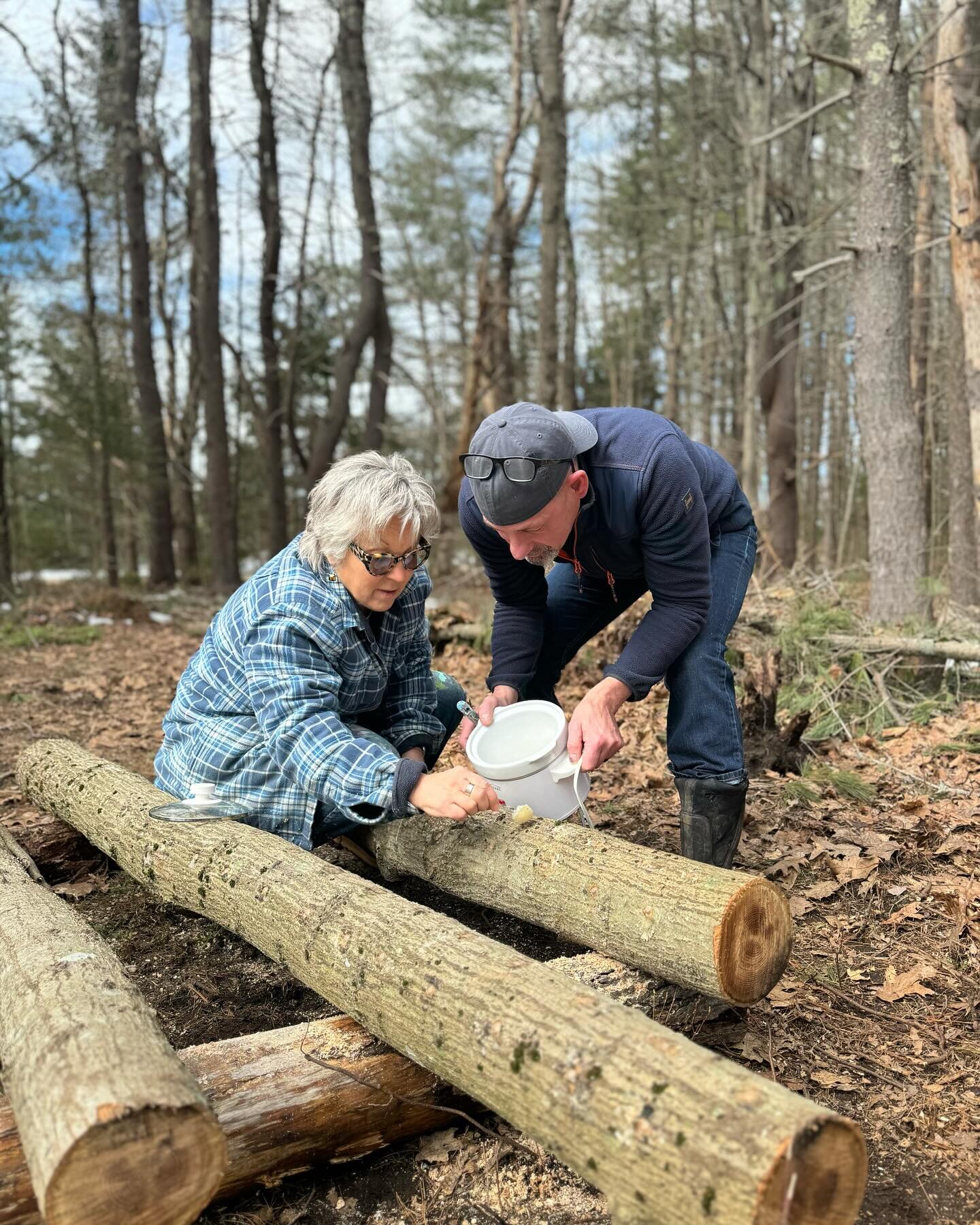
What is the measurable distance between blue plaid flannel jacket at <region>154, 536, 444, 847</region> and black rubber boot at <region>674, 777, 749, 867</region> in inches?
41.2

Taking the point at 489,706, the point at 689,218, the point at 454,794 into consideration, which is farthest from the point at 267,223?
the point at 454,794

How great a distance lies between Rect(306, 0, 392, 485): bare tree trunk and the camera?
46.2 feet

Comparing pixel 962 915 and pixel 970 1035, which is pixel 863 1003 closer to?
pixel 970 1035

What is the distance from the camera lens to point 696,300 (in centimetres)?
2127

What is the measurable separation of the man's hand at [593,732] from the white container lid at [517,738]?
0.15 ft

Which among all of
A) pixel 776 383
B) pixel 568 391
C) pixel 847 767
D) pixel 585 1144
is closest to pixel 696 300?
pixel 568 391

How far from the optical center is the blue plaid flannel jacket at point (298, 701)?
2.94m

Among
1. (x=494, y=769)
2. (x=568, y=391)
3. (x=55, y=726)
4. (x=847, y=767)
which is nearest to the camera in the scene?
(x=494, y=769)

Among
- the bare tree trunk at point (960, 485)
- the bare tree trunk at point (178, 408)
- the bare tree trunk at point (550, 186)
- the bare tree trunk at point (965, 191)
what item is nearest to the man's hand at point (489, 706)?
the bare tree trunk at point (965, 191)

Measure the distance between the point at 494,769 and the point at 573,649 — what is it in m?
1.14

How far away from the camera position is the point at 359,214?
1430 cm

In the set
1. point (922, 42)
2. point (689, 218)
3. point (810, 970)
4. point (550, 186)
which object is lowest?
point (810, 970)

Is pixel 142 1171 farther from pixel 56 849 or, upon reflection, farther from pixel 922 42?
pixel 922 42

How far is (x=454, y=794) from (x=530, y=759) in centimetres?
34
